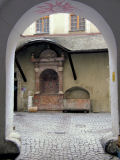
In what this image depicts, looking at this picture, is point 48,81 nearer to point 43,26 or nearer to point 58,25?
point 58,25

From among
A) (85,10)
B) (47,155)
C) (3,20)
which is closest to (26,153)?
(47,155)

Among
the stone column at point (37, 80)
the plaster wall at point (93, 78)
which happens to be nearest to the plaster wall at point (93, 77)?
the plaster wall at point (93, 78)

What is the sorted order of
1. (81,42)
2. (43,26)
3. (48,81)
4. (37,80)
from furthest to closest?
1. (43,26)
2. (48,81)
3. (37,80)
4. (81,42)

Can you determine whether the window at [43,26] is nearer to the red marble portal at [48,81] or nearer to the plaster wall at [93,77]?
the red marble portal at [48,81]

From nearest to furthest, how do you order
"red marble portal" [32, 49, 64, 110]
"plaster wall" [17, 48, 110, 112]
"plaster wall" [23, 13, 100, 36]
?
"plaster wall" [17, 48, 110, 112] → "red marble portal" [32, 49, 64, 110] → "plaster wall" [23, 13, 100, 36]

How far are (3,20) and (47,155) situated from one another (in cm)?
281

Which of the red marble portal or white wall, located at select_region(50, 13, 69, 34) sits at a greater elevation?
white wall, located at select_region(50, 13, 69, 34)

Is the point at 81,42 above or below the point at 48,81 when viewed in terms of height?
above

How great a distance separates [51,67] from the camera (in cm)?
1364

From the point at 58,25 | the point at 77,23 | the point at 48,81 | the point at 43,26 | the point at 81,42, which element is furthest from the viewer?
the point at 43,26

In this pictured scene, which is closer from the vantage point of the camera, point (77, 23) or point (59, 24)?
point (77, 23)

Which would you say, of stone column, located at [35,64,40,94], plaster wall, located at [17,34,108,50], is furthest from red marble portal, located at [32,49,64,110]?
plaster wall, located at [17,34,108,50]

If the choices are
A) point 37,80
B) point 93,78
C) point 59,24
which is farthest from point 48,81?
point 59,24

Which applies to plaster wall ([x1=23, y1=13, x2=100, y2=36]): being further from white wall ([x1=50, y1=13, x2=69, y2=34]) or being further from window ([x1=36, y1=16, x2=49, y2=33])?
window ([x1=36, y1=16, x2=49, y2=33])
